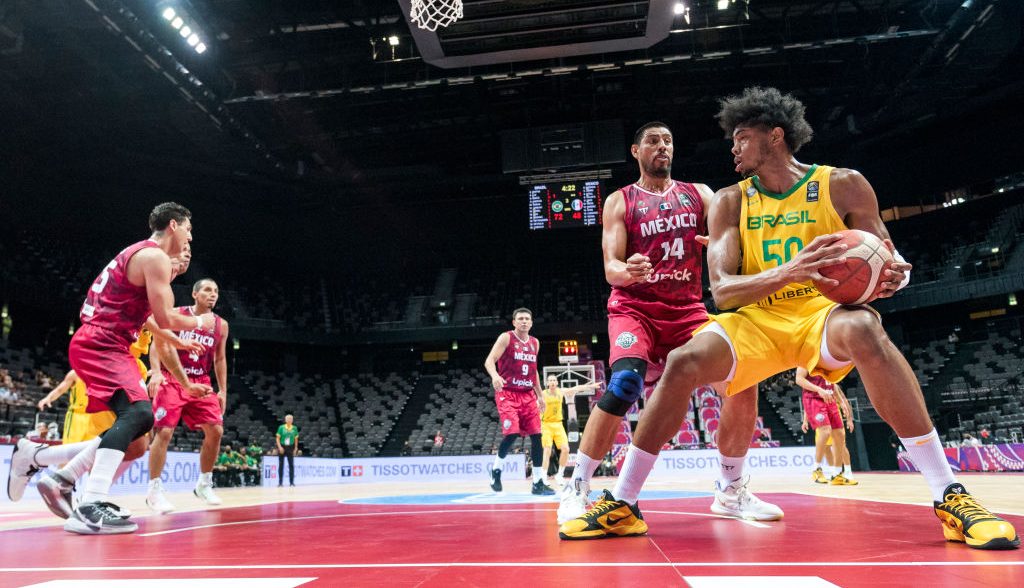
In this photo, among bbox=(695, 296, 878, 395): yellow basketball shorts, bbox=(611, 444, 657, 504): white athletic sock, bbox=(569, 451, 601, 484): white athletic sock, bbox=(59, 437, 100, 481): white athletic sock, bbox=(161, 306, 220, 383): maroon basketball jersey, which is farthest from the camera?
bbox=(161, 306, 220, 383): maroon basketball jersey

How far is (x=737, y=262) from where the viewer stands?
3193mm

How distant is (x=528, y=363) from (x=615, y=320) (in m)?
4.43

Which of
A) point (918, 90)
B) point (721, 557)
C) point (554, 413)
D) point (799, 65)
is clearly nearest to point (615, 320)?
point (721, 557)

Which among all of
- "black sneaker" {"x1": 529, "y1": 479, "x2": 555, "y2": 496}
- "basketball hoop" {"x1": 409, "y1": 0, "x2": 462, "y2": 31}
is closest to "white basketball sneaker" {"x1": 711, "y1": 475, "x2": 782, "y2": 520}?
"black sneaker" {"x1": 529, "y1": 479, "x2": 555, "y2": 496}

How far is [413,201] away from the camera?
82.1 ft

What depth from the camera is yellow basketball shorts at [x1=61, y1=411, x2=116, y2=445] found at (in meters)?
4.52

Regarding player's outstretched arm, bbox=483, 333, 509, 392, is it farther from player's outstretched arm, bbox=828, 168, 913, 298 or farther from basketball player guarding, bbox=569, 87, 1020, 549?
player's outstretched arm, bbox=828, 168, 913, 298

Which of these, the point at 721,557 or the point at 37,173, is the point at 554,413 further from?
the point at 37,173

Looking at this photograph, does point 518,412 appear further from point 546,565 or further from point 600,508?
point 546,565

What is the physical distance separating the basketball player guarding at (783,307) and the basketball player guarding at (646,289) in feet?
1.32

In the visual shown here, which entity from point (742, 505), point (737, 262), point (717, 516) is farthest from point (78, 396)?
point (737, 262)

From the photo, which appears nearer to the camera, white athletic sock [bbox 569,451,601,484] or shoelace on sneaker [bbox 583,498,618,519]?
shoelace on sneaker [bbox 583,498,618,519]

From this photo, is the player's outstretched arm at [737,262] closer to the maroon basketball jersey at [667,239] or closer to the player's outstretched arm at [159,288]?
the maroon basketball jersey at [667,239]

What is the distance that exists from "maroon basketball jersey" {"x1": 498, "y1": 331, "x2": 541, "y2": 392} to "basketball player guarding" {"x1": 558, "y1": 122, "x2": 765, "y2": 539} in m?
3.99
